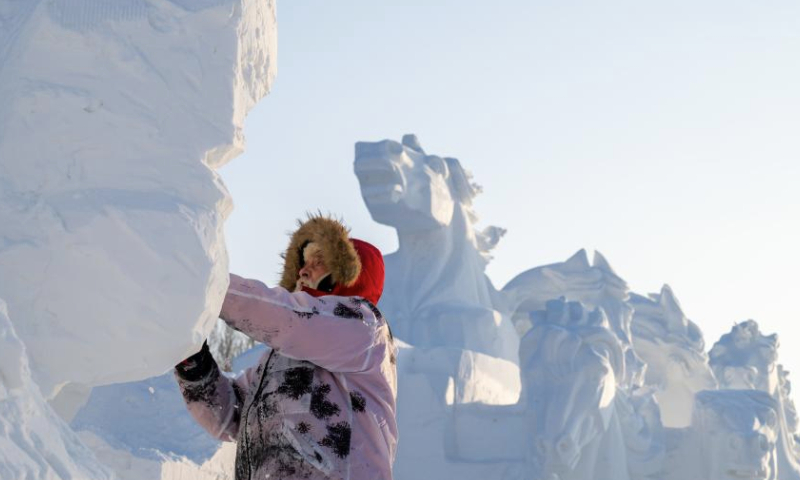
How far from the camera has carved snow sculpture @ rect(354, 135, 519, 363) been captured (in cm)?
835

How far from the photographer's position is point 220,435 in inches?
95.8

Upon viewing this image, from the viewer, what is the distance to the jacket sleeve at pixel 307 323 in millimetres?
2055

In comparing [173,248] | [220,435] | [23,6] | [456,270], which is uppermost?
[456,270]

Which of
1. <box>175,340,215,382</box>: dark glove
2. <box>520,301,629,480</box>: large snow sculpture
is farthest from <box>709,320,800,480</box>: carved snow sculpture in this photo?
<box>175,340,215,382</box>: dark glove

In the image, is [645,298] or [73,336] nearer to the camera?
[73,336]

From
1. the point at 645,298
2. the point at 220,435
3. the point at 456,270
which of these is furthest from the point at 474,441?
the point at 220,435

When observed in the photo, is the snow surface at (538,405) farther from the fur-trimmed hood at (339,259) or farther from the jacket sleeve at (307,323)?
the jacket sleeve at (307,323)

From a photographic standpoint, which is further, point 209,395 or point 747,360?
point 747,360

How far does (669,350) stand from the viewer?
11188 millimetres

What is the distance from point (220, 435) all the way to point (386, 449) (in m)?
0.35

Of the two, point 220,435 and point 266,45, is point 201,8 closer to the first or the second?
point 266,45

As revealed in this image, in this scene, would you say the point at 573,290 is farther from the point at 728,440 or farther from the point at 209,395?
the point at 209,395

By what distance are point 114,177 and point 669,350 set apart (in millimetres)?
9865

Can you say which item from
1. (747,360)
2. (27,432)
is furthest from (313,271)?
(747,360)
